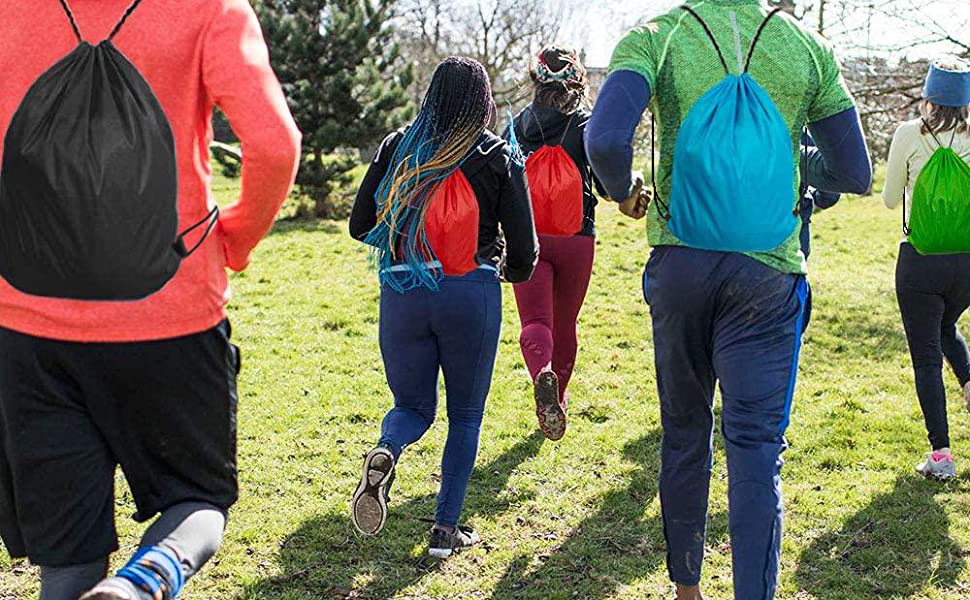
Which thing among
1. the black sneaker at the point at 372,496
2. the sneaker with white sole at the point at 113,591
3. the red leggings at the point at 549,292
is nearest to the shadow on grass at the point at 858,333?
the red leggings at the point at 549,292

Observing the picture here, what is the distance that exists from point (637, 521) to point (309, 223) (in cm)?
1179

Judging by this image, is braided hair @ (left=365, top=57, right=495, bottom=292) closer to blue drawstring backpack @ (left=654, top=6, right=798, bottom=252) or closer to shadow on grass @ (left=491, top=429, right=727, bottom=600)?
blue drawstring backpack @ (left=654, top=6, right=798, bottom=252)

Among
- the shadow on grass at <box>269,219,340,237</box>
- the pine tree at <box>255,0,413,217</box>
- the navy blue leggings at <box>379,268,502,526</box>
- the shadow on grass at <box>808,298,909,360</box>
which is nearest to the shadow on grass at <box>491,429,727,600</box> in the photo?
the navy blue leggings at <box>379,268,502,526</box>

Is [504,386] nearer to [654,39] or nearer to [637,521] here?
[637,521]

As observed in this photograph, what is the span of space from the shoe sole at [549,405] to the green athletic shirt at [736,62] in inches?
75.3

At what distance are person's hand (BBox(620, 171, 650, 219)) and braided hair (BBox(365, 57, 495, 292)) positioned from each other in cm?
80

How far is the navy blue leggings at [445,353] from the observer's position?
399 centimetres

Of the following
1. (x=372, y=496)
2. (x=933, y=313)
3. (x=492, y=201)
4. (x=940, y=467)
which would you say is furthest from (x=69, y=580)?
(x=940, y=467)

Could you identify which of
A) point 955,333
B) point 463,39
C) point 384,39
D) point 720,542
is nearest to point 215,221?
point 720,542

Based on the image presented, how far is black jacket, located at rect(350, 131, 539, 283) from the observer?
3.91 m

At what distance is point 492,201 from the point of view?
397 centimetres

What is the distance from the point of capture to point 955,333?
5.39m

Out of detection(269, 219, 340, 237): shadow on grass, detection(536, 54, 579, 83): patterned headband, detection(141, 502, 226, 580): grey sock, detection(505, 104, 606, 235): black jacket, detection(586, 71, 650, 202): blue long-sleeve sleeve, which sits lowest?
detection(269, 219, 340, 237): shadow on grass

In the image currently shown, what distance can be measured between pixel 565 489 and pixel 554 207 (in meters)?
1.36
